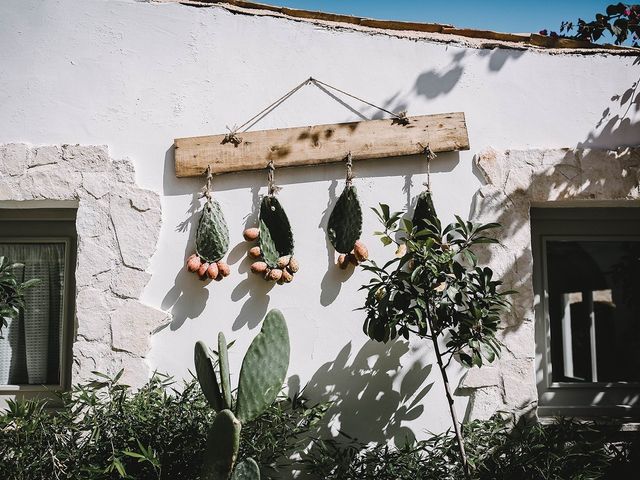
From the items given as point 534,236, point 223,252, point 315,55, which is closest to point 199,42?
point 315,55

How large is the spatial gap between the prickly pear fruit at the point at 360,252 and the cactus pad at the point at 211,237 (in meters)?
0.59

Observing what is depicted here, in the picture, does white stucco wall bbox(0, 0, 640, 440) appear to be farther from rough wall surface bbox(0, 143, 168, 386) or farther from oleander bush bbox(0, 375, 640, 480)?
oleander bush bbox(0, 375, 640, 480)

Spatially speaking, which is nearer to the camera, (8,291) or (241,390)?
(241,390)

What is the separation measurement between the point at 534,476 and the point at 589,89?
1.80 m

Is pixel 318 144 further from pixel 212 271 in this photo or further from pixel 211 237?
pixel 212 271

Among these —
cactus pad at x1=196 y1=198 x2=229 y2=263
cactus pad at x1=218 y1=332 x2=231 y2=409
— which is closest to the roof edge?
cactus pad at x1=196 y1=198 x2=229 y2=263

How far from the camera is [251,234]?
306 cm

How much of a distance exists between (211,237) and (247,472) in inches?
41.9

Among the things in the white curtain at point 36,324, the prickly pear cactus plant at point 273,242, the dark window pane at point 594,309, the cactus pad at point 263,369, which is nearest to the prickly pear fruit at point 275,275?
the prickly pear cactus plant at point 273,242

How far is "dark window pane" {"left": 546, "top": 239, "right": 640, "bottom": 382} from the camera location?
3254 mm

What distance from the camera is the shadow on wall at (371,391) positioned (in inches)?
119

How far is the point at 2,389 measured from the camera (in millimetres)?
3156

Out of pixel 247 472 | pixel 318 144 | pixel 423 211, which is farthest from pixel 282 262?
pixel 247 472

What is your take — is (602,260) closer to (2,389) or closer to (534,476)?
(534,476)
